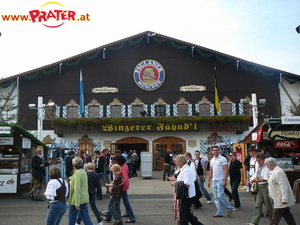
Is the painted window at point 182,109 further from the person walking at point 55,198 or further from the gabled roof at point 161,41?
the person walking at point 55,198

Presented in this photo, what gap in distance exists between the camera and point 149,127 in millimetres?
25250

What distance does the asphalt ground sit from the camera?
25.9 ft

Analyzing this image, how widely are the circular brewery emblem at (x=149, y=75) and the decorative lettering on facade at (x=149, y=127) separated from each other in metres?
3.47

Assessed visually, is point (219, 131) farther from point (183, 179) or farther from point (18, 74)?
point (183, 179)

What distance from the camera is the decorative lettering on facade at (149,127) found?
25.2 metres

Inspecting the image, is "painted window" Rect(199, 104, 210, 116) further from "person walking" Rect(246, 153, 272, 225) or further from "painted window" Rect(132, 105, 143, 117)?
"person walking" Rect(246, 153, 272, 225)

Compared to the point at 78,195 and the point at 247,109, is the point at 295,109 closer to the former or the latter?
the point at 247,109

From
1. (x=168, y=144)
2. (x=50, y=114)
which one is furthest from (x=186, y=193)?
(x=50, y=114)

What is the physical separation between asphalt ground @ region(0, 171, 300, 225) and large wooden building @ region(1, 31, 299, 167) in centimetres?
1343

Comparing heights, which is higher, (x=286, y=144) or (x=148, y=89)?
(x=148, y=89)

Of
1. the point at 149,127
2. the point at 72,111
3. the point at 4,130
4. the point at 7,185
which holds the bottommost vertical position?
the point at 7,185

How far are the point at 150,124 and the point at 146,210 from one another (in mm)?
16045

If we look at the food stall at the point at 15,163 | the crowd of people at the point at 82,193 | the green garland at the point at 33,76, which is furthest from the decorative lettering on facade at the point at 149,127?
the crowd of people at the point at 82,193

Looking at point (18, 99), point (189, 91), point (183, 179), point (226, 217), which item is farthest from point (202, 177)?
point (18, 99)
